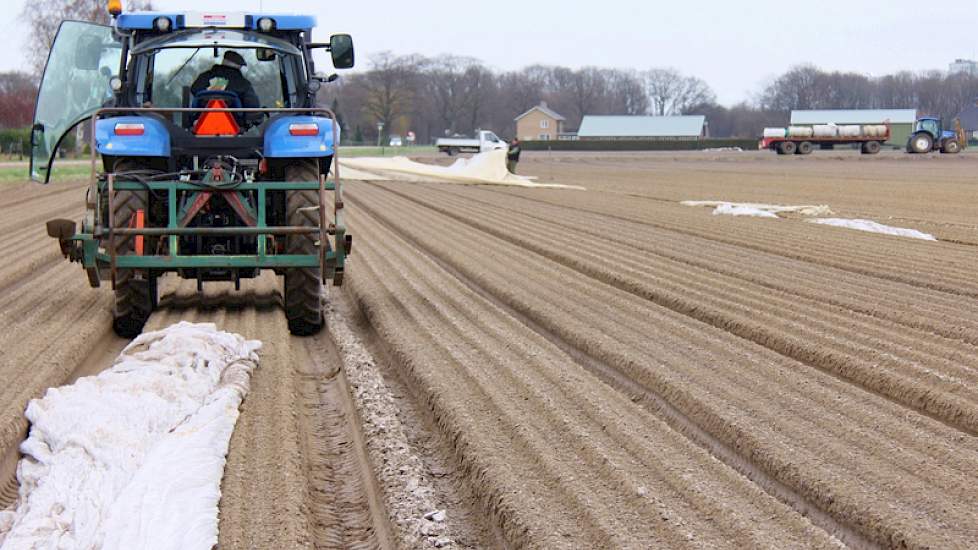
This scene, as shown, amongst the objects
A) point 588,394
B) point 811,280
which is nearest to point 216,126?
point 588,394

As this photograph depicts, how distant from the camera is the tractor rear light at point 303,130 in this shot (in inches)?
301

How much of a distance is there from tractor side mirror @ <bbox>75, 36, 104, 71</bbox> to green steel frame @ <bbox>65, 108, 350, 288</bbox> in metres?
1.22

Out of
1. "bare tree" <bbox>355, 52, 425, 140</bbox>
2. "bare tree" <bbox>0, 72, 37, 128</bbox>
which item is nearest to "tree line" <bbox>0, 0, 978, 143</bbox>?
"bare tree" <bbox>355, 52, 425, 140</bbox>

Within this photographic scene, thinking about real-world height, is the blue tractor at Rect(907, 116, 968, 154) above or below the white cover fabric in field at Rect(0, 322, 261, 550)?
above

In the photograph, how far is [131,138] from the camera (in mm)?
7555

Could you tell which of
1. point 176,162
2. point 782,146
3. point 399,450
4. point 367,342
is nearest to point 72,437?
point 399,450

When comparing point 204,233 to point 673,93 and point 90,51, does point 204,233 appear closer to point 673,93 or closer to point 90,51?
point 90,51

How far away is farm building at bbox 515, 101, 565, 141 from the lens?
115950mm

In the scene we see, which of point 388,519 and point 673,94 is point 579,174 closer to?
point 388,519

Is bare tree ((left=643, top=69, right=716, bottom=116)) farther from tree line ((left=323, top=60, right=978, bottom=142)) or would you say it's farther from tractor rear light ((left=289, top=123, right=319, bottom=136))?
tractor rear light ((left=289, top=123, right=319, bottom=136))

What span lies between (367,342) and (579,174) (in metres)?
29.6

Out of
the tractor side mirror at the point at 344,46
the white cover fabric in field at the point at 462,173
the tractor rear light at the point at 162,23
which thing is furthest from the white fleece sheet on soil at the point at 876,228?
the white cover fabric in field at the point at 462,173

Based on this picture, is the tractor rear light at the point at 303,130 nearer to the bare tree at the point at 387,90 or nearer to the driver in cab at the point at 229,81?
the driver in cab at the point at 229,81

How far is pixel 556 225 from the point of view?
15.8 m
